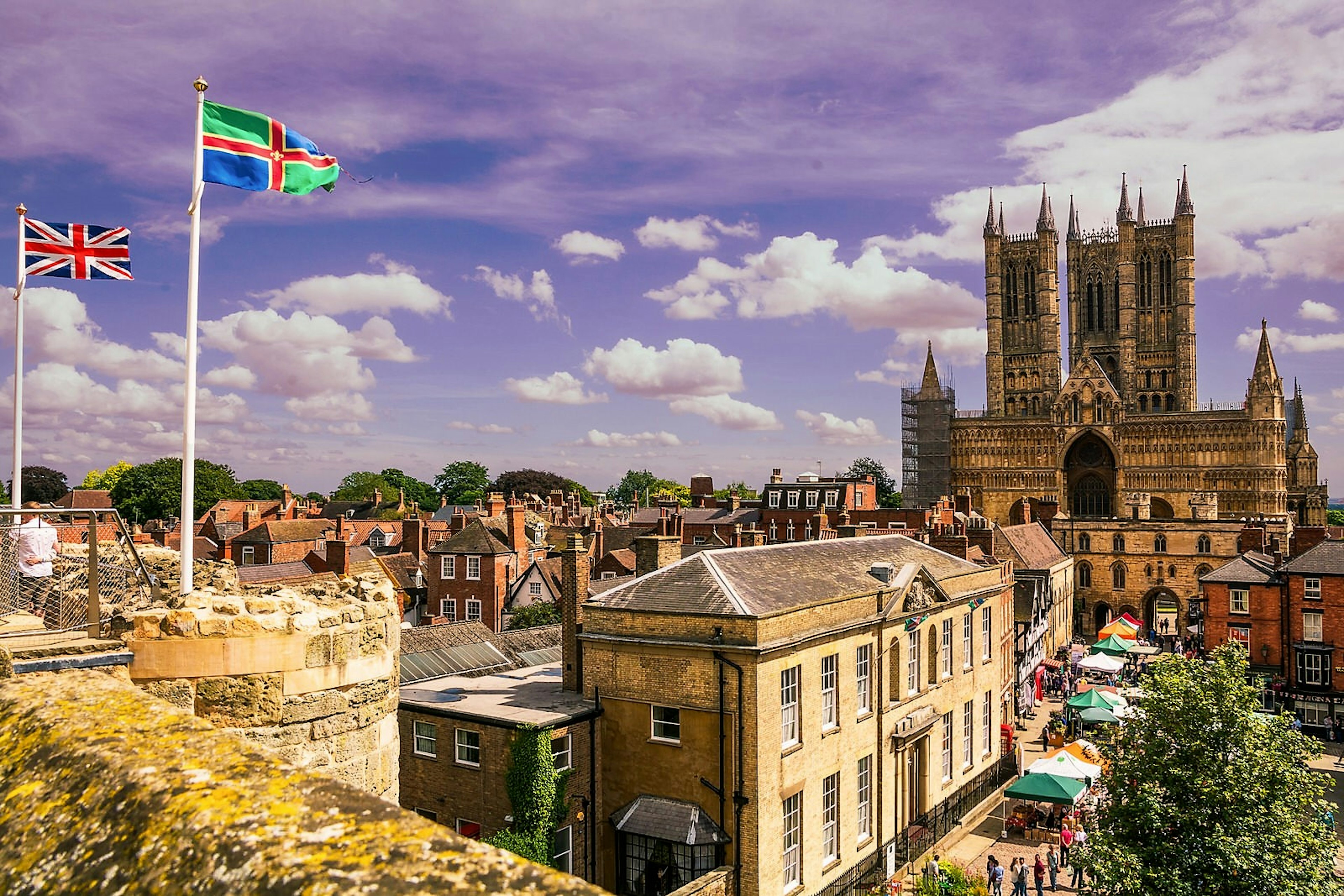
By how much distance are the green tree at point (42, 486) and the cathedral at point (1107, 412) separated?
365 ft

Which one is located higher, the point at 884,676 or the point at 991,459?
the point at 991,459

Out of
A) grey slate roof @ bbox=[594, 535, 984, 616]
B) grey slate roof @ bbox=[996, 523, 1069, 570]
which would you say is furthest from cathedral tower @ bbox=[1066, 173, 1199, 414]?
grey slate roof @ bbox=[594, 535, 984, 616]

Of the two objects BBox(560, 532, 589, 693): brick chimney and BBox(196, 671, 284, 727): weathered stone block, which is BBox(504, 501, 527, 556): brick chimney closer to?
BBox(560, 532, 589, 693): brick chimney

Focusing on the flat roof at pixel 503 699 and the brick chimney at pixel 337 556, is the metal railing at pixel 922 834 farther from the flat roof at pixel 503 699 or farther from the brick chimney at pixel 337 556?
the brick chimney at pixel 337 556

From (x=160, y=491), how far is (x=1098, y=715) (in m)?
106

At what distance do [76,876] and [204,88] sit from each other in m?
11.7

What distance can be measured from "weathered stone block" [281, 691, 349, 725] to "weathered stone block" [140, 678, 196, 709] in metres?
0.85

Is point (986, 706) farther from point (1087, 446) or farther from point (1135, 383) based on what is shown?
point (1135, 383)

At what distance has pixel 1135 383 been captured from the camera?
4715 inches

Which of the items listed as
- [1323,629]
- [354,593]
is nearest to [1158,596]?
[1323,629]

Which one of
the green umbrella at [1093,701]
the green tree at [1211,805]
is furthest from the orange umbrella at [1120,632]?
the green tree at [1211,805]

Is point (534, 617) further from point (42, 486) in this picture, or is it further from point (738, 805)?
point (42, 486)

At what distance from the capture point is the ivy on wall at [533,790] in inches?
842

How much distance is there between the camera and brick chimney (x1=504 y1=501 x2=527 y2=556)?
52312 millimetres
